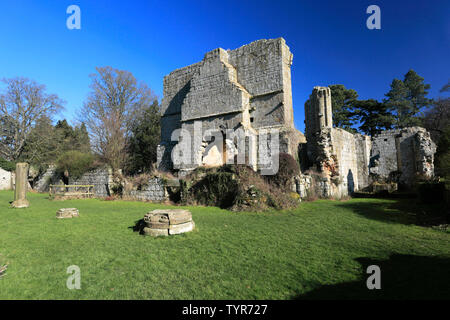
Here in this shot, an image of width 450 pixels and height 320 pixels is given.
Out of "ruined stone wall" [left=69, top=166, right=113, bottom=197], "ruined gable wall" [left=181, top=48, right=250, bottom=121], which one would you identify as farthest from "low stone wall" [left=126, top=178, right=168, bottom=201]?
"ruined gable wall" [left=181, top=48, right=250, bottom=121]

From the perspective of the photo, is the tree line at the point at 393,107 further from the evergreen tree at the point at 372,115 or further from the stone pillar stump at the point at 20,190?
the stone pillar stump at the point at 20,190

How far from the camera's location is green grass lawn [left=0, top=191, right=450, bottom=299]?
252 cm

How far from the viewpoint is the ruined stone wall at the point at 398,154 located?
46.8ft

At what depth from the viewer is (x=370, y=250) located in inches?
151

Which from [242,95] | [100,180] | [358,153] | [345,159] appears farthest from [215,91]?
[358,153]

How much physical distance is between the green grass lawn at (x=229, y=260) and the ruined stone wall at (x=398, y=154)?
11.2 m

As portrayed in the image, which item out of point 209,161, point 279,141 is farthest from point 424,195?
point 209,161

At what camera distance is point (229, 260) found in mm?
3418

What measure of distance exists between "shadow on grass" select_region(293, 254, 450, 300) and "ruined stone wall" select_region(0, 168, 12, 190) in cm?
2802

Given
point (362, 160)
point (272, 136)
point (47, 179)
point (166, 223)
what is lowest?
point (166, 223)

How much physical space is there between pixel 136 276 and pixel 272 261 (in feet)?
6.43

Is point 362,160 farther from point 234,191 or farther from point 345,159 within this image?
point 234,191

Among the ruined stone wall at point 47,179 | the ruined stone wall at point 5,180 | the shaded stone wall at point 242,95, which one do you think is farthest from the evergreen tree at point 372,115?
the ruined stone wall at point 5,180

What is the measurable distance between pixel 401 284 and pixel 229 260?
7.18 feet
